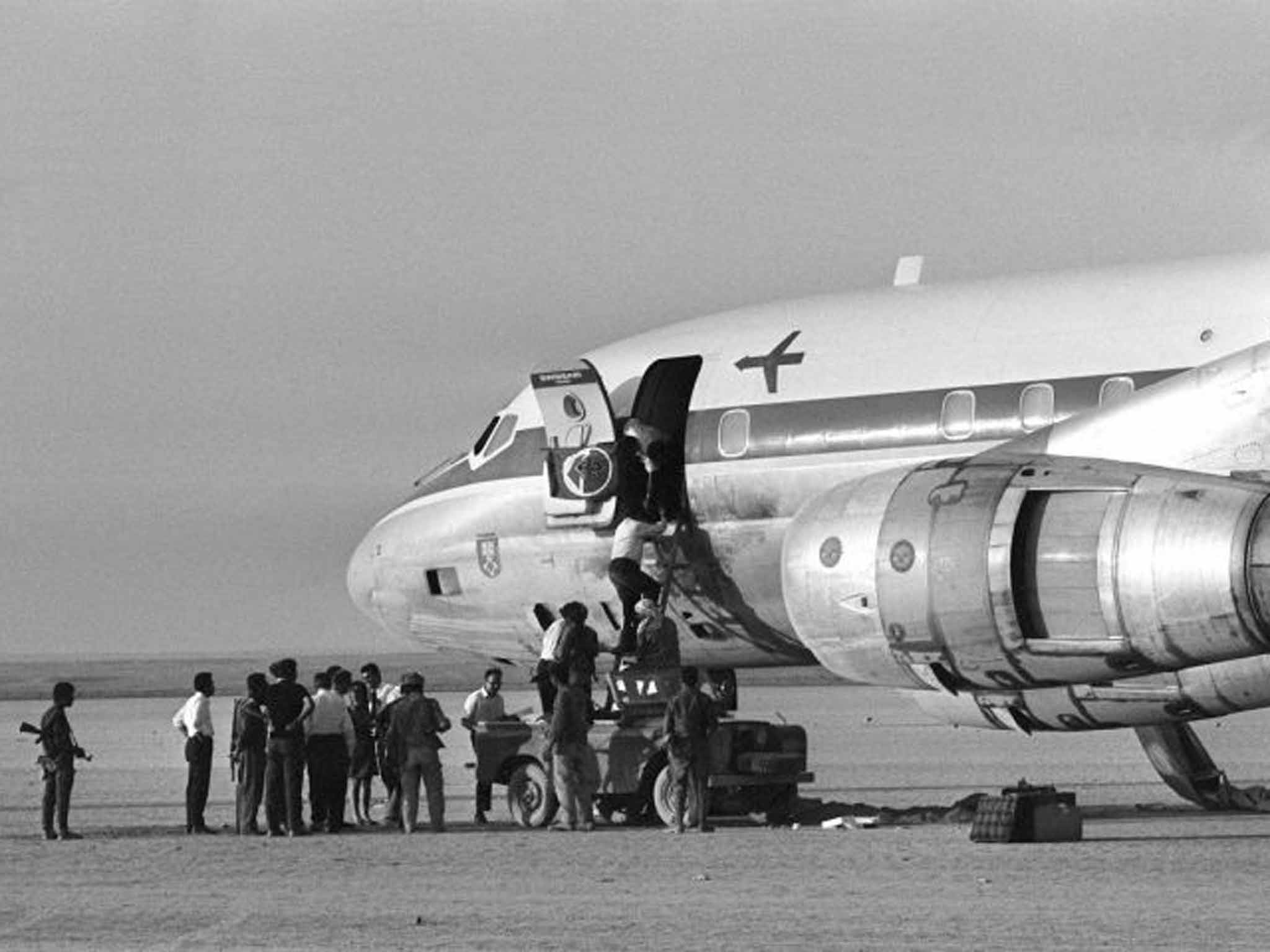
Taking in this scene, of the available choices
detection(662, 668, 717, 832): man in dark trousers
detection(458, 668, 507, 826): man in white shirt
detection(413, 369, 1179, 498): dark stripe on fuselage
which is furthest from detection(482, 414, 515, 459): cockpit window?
detection(662, 668, 717, 832): man in dark trousers

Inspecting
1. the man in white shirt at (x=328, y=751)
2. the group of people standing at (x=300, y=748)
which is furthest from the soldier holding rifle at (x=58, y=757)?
the man in white shirt at (x=328, y=751)

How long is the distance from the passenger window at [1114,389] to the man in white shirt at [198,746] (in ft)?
32.2

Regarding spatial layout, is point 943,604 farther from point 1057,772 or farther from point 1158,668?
point 1057,772

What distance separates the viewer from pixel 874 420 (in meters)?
27.8

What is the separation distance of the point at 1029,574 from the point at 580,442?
35.7ft

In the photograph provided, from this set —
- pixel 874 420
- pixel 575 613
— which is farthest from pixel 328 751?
pixel 874 420

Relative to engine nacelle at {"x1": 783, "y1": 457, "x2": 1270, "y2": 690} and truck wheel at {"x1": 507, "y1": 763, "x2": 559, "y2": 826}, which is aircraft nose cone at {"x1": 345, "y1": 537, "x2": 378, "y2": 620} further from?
engine nacelle at {"x1": 783, "y1": 457, "x2": 1270, "y2": 690}

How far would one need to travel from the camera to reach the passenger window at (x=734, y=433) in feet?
95.7

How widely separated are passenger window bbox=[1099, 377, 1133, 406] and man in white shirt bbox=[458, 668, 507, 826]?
8.02 m

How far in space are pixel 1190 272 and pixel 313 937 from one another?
12.1 meters

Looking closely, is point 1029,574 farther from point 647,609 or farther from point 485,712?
point 485,712

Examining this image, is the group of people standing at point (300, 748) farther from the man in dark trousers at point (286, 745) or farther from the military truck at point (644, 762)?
the military truck at point (644, 762)

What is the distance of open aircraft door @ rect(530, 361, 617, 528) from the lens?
30141mm

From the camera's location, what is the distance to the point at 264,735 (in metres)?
28.9
